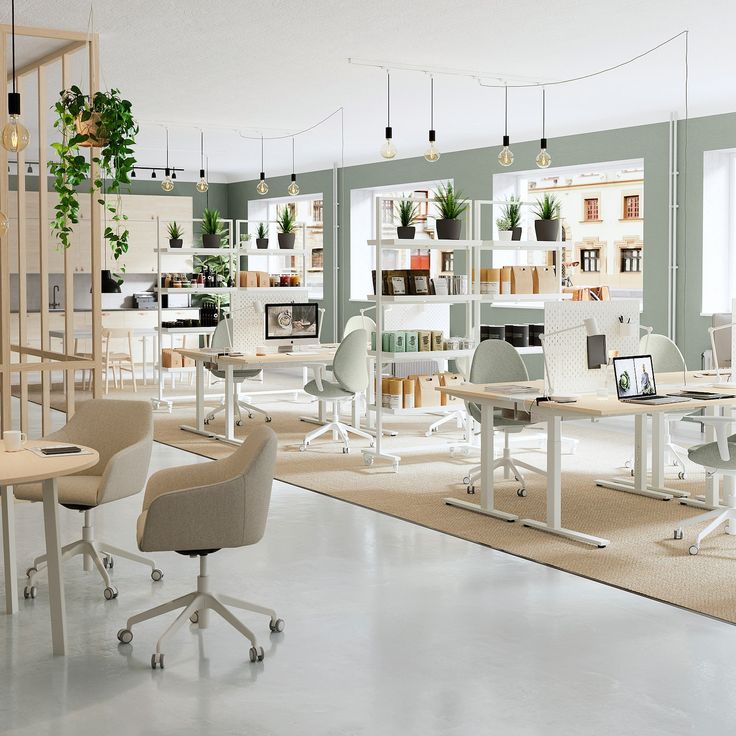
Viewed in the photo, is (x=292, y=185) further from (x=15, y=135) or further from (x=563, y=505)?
(x=15, y=135)

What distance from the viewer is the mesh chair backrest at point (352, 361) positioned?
310 inches

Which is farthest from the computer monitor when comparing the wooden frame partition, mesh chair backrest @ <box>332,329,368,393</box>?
the wooden frame partition

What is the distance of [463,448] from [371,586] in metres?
3.42

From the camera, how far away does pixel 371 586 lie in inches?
180

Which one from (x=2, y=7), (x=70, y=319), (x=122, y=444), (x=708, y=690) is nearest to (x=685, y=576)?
(x=708, y=690)

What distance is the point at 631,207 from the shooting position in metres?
19.4

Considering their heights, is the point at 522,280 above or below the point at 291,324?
above

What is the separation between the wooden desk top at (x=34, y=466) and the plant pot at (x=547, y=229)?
4.89 metres

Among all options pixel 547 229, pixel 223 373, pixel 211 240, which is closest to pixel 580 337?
pixel 547 229

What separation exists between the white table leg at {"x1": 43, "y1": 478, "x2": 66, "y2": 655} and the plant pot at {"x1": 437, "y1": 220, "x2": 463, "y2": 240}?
4.40m

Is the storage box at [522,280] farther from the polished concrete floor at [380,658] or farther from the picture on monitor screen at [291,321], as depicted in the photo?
the polished concrete floor at [380,658]

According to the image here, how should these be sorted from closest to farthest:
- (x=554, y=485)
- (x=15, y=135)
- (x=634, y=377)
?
(x=15, y=135) < (x=554, y=485) < (x=634, y=377)

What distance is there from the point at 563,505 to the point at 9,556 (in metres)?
3.27

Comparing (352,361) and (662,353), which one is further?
(352,361)
